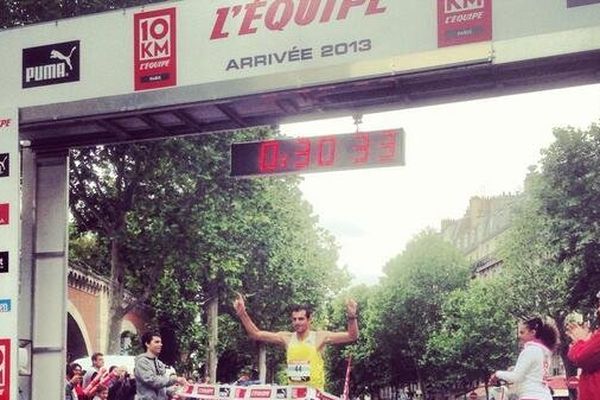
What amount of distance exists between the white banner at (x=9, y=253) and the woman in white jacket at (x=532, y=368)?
5.61 m

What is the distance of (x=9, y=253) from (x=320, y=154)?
12.8ft

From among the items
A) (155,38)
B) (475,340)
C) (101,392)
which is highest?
(155,38)

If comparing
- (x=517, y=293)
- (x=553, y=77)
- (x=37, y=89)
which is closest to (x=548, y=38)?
(x=553, y=77)

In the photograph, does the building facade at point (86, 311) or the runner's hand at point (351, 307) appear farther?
the building facade at point (86, 311)

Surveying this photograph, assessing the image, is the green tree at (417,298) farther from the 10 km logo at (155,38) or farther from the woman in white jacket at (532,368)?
the woman in white jacket at (532,368)

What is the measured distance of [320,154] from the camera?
34.4 feet

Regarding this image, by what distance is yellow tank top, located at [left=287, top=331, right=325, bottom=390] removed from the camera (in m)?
9.47

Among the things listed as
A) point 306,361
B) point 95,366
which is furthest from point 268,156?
point 95,366

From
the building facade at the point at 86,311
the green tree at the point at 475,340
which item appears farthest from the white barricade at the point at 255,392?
the green tree at the point at 475,340

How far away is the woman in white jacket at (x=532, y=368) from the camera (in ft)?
29.3

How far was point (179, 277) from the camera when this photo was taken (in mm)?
34312

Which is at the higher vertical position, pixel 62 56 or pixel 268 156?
pixel 62 56

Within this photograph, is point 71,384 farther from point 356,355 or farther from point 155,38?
point 356,355

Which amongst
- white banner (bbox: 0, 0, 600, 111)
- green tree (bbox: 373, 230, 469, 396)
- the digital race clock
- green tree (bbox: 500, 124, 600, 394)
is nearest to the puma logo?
white banner (bbox: 0, 0, 600, 111)
